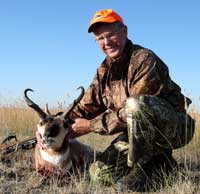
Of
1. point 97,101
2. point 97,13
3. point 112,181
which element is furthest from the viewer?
point 97,101

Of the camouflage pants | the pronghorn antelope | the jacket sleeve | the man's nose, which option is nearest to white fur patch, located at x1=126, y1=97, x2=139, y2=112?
the camouflage pants

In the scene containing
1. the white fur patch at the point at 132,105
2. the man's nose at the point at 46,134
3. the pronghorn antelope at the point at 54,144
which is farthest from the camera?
the pronghorn antelope at the point at 54,144

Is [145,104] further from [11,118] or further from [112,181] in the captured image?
[11,118]

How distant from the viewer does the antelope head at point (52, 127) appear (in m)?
5.14

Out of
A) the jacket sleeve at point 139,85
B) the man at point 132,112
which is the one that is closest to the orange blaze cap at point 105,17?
the man at point 132,112

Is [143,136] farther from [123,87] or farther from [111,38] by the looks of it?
[111,38]

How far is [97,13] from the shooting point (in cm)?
560

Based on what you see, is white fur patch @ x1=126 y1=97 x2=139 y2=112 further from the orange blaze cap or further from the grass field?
the orange blaze cap

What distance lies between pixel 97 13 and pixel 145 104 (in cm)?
144

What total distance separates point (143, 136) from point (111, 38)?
4.36ft

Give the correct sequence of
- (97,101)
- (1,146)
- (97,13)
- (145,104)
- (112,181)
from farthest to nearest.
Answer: (1,146) → (97,101) → (97,13) → (112,181) → (145,104)

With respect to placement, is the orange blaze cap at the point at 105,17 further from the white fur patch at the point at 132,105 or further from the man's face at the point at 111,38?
the white fur patch at the point at 132,105

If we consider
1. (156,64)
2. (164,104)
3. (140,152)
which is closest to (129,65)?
(156,64)

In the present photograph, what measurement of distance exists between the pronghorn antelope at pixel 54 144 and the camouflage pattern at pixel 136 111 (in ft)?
0.99
